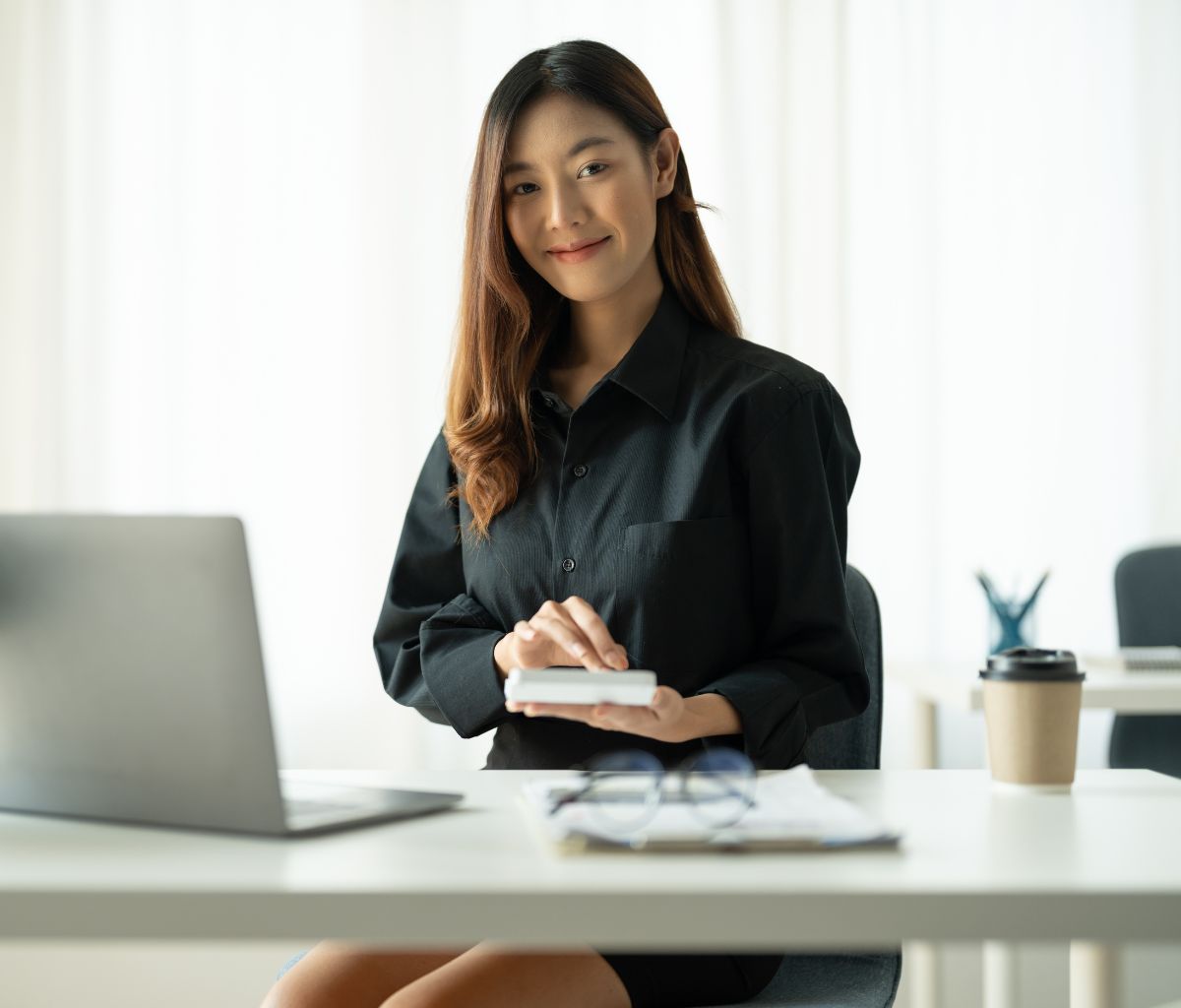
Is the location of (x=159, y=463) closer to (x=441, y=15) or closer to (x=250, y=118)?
(x=250, y=118)

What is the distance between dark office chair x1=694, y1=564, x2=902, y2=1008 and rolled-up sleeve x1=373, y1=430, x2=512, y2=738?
37 cm

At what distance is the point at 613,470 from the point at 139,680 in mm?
726

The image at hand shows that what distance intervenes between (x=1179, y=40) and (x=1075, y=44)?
8.4 inches

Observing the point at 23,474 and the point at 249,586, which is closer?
the point at 249,586

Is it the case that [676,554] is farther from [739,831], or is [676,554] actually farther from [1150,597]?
[1150,597]

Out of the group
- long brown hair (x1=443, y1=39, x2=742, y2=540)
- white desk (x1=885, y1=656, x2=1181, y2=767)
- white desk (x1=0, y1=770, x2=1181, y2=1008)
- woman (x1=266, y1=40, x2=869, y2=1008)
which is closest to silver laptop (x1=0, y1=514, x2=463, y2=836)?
white desk (x1=0, y1=770, x2=1181, y2=1008)

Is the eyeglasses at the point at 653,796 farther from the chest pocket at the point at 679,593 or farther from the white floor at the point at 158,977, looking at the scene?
the white floor at the point at 158,977

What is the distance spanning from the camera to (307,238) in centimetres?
281

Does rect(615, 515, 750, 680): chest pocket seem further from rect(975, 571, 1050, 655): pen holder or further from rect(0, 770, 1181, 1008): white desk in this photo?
rect(975, 571, 1050, 655): pen holder

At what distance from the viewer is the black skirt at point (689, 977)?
1101 mm

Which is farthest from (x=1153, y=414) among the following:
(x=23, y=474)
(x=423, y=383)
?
(x=23, y=474)

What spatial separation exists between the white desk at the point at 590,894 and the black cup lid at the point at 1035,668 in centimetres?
22

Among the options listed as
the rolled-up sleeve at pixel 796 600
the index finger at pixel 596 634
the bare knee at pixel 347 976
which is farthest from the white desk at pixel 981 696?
the bare knee at pixel 347 976

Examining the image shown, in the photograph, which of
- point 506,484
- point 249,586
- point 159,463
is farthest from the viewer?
point 159,463
